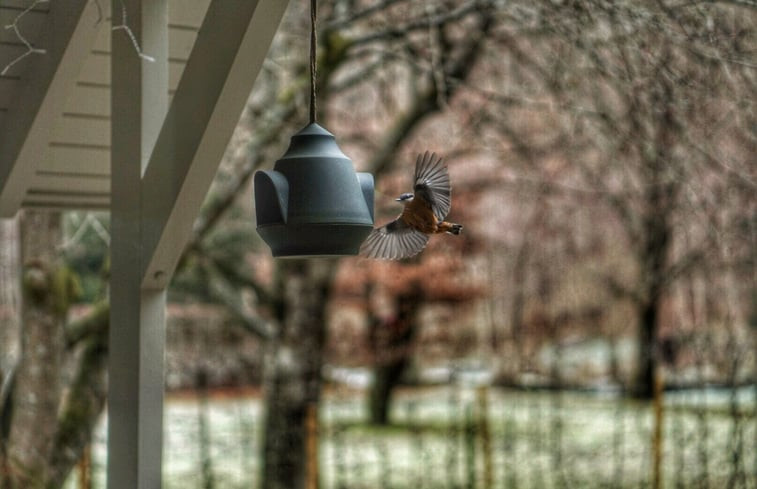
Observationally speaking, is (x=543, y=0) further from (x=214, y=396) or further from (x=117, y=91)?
(x=214, y=396)

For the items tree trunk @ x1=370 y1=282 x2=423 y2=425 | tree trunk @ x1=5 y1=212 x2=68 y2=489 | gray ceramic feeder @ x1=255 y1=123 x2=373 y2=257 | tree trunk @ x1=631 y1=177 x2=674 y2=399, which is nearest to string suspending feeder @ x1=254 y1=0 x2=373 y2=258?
gray ceramic feeder @ x1=255 y1=123 x2=373 y2=257

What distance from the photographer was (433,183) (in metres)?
2.16

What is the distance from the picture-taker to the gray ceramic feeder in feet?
6.97

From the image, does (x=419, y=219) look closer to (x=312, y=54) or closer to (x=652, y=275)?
(x=312, y=54)

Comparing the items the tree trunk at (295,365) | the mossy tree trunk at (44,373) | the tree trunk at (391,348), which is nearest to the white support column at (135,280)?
the mossy tree trunk at (44,373)

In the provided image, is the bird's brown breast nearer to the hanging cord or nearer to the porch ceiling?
the hanging cord

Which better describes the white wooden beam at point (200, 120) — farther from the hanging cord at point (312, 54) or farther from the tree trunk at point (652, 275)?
the tree trunk at point (652, 275)

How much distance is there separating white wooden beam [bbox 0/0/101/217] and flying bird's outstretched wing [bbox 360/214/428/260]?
97 centimetres

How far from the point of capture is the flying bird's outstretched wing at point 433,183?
2150 millimetres

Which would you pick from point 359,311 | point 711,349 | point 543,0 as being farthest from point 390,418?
point 543,0

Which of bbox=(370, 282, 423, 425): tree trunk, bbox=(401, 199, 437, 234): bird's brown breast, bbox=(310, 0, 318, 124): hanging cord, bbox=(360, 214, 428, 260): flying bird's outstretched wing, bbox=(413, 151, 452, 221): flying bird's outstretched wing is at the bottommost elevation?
bbox=(370, 282, 423, 425): tree trunk

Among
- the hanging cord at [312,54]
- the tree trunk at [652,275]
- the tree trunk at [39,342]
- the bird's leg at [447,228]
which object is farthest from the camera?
the tree trunk at [652,275]

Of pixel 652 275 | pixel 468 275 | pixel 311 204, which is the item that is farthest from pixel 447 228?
pixel 468 275

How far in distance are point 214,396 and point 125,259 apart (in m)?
10.6
